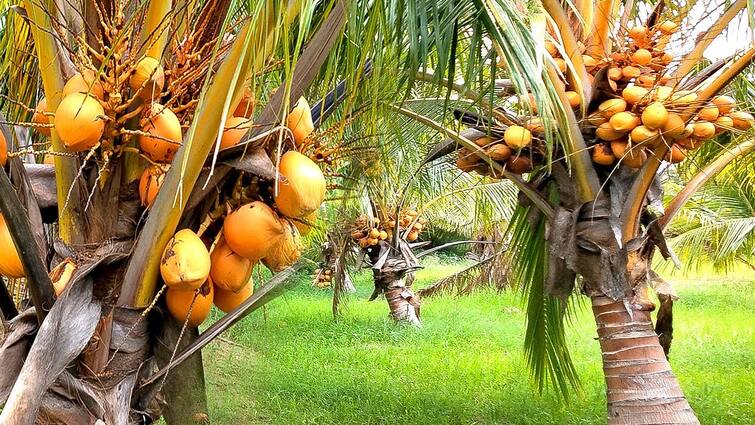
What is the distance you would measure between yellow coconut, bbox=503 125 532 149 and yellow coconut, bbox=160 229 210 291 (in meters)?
1.95

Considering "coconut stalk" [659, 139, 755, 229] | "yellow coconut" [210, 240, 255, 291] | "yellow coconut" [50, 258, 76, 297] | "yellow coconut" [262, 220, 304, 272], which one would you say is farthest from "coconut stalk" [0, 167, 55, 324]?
"coconut stalk" [659, 139, 755, 229]

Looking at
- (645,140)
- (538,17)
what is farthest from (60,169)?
(645,140)

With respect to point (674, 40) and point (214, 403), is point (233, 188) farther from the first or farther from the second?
point (214, 403)

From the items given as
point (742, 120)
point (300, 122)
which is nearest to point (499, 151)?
point (742, 120)

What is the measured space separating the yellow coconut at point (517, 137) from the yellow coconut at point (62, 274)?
6.80ft

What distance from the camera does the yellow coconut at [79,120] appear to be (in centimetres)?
141

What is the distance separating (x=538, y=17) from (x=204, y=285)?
1033 mm

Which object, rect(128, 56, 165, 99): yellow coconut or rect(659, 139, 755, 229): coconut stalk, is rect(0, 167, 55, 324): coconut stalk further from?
rect(659, 139, 755, 229): coconut stalk

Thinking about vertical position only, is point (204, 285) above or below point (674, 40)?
below

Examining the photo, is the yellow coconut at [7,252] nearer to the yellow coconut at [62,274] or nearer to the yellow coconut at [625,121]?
the yellow coconut at [62,274]

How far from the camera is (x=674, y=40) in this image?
10.2 ft

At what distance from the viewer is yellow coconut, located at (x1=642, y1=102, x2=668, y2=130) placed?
2918 millimetres

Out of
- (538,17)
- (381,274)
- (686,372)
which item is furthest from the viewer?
(381,274)

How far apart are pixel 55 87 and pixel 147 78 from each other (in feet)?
0.86
